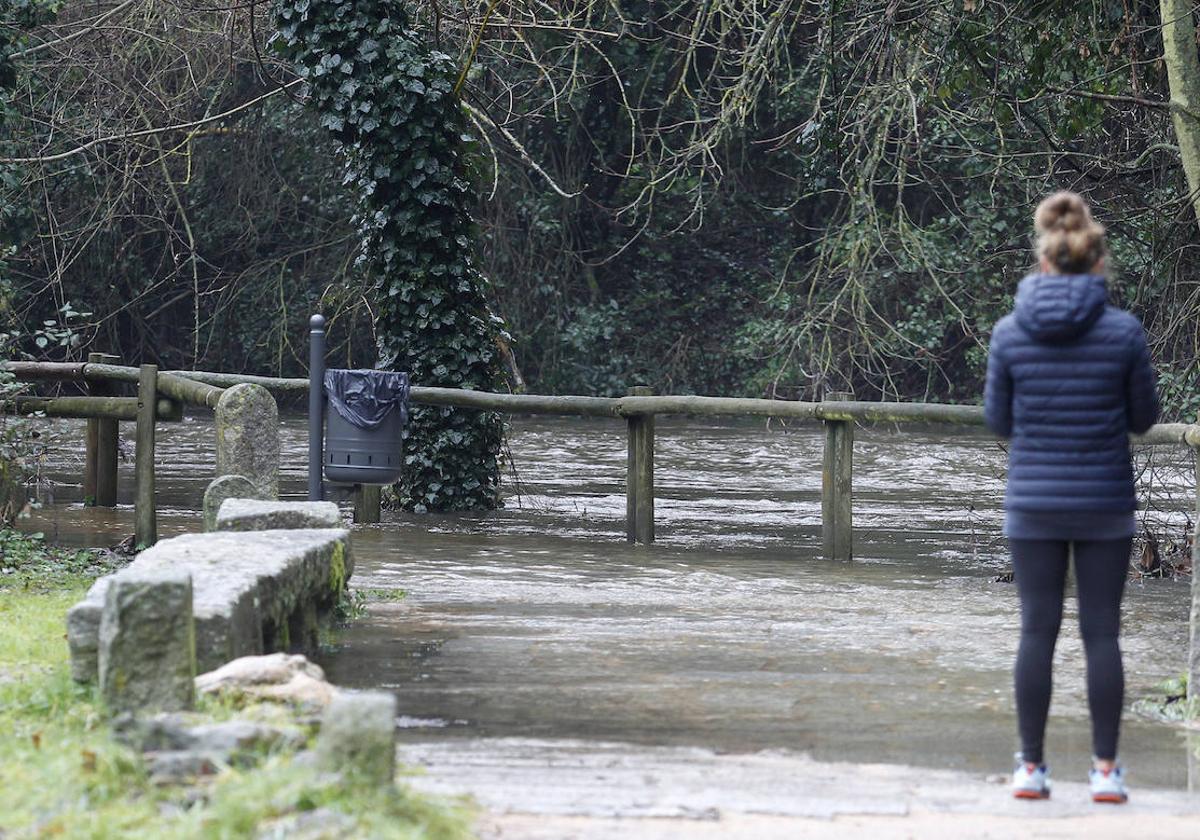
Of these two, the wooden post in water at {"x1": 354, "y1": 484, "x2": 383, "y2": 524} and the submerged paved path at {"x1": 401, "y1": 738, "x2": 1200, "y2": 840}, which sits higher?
the wooden post in water at {"x1": 354, "y1": 484, "x2": 383, "y2": 524}

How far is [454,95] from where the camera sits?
1188 centimetres

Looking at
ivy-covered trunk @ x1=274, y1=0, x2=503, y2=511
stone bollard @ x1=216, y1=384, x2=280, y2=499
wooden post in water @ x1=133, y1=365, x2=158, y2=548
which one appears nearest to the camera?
stone bollard @ x1=216, y1=384, x2=280, y2=499

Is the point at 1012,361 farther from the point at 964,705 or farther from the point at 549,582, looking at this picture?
the point at 549,582

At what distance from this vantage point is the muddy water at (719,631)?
204 inches

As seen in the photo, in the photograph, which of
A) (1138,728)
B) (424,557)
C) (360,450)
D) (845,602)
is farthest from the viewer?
(360,450)

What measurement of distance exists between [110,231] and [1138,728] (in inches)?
708

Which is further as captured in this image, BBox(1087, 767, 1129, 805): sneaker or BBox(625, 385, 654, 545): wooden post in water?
BBox(625, 385, 654, 545): wooden post in water

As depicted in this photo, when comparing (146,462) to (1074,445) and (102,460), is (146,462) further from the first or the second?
(1074,445)

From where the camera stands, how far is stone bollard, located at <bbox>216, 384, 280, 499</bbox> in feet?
27.5

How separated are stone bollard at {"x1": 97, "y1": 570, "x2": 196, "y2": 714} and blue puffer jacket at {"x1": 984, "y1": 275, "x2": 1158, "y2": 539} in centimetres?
220

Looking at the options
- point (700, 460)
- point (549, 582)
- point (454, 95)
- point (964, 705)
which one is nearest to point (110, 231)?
point (700, 460)

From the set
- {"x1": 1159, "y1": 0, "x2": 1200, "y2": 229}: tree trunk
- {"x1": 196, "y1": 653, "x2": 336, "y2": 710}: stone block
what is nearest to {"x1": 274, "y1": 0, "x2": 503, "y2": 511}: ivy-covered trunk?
{"x1": 1159, "y1": 0, "x2": 1200, "y2": 229}: tree trunk

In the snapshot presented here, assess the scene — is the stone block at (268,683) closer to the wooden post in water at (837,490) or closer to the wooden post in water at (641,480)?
the wooden post in water at (837,490)

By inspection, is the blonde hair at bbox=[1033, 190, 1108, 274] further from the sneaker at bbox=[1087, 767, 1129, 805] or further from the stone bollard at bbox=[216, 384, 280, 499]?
the stone bollard at bbox=[216, 384, 280, 499]
